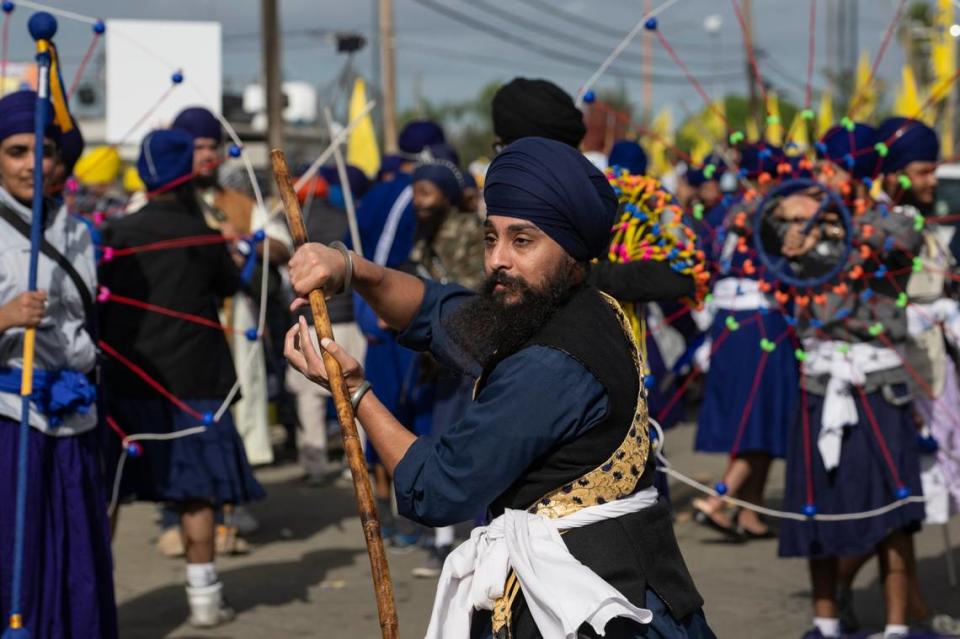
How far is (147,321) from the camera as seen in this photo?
20.8ft

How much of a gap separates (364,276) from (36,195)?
1558 mm

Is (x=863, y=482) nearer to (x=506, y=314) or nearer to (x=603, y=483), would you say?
(x=603, y=483)

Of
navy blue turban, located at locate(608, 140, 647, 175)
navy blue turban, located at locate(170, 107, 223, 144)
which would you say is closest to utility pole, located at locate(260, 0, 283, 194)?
navy blue turban, located at locate(170, 107, 223, 144)

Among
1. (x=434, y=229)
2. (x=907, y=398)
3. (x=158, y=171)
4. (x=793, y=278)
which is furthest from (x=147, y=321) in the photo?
(x=907, y=398)

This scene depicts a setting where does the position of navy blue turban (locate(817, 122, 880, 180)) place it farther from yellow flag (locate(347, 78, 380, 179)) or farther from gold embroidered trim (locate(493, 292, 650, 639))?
yellow flag (locate(347, 78, 380, 179))

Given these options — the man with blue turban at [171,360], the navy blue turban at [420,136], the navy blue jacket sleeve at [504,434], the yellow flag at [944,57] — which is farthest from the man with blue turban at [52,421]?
the yellow flag at [944,57]

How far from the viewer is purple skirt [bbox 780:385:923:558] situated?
5.64 metres

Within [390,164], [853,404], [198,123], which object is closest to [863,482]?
[853,404]

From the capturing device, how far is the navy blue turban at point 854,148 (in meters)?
5.80

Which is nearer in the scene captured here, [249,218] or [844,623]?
[844,623]

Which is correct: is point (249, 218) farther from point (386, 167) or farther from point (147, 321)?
point (147, 321)

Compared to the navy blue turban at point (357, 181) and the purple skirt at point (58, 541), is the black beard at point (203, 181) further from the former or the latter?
the purple skirt at point (58, 541)

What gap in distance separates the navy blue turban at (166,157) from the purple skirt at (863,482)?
9.39ft

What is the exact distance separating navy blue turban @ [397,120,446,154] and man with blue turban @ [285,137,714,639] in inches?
235
